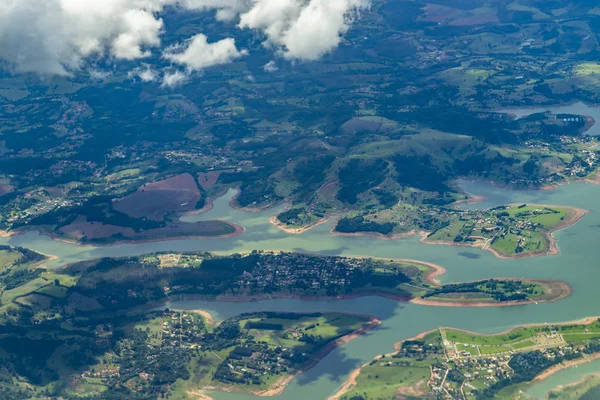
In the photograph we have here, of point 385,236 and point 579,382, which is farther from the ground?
point 385,236

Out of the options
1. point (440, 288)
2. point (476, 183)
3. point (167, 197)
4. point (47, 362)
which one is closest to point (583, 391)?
point (440, 288)

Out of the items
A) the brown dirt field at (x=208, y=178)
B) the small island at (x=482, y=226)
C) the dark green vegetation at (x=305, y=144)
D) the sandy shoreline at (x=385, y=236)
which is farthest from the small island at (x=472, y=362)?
the brown dirt field at (x=208, y=178)

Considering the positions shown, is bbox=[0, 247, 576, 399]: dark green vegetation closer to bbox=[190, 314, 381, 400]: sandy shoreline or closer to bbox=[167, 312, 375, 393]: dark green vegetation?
bbox=[167, 312, 375, 393]: dark green vegetation

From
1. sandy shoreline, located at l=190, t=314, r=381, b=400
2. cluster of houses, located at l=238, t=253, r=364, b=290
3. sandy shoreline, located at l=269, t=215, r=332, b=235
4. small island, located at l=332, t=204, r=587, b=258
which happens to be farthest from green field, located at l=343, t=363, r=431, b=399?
sandy shoreline, located at l=269, t=215, r=332, b=235

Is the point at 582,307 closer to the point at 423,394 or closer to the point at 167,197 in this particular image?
the point at 423,394

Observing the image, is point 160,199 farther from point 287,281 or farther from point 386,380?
point 386,380

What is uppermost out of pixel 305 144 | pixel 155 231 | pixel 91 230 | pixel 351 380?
pixel 305 144

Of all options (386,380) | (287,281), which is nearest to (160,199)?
(287,281)
